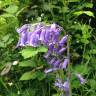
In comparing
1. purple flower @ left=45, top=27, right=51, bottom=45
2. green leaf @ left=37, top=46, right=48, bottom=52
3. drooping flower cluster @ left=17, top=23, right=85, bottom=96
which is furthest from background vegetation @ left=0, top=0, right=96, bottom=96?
purple flower @ left=45, top=27, right=51, bottom=45

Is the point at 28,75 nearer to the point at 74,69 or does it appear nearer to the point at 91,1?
the point at 74,69

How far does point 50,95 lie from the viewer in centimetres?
327

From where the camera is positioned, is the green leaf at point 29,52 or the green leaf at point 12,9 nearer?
the green leaf at point 29,52

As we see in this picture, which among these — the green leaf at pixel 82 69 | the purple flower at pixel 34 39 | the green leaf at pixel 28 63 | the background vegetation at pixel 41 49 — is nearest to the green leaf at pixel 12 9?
the background vegetation at pixel 41 49

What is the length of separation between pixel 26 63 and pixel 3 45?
309mm

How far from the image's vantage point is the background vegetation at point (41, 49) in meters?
3.18

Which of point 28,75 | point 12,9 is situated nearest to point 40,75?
point 28,75

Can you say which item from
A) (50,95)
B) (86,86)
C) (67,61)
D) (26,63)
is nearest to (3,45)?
(26,63)

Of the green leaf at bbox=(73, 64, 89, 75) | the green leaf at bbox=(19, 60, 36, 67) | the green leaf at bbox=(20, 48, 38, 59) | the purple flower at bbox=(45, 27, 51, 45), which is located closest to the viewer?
the purple flower at bbox=(45, 27, 51, 45)

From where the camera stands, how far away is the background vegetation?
10.4ft

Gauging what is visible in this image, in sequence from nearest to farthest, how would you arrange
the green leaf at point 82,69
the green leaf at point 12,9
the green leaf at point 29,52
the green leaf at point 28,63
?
the green leaf at point 29,52, the green leaf at point 82,69, the green leaf at point 28,63, the green leaf at point 12,9

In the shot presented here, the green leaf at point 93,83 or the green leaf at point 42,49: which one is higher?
the green leaf at point 42,49

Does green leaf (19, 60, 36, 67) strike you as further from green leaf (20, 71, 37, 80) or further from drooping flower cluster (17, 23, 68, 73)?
drooping flower cluster (17, 23, 68, 73)

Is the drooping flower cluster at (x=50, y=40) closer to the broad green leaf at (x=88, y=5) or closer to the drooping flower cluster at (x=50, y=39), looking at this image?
the drooping flower cluster at (x=50, y=39)
